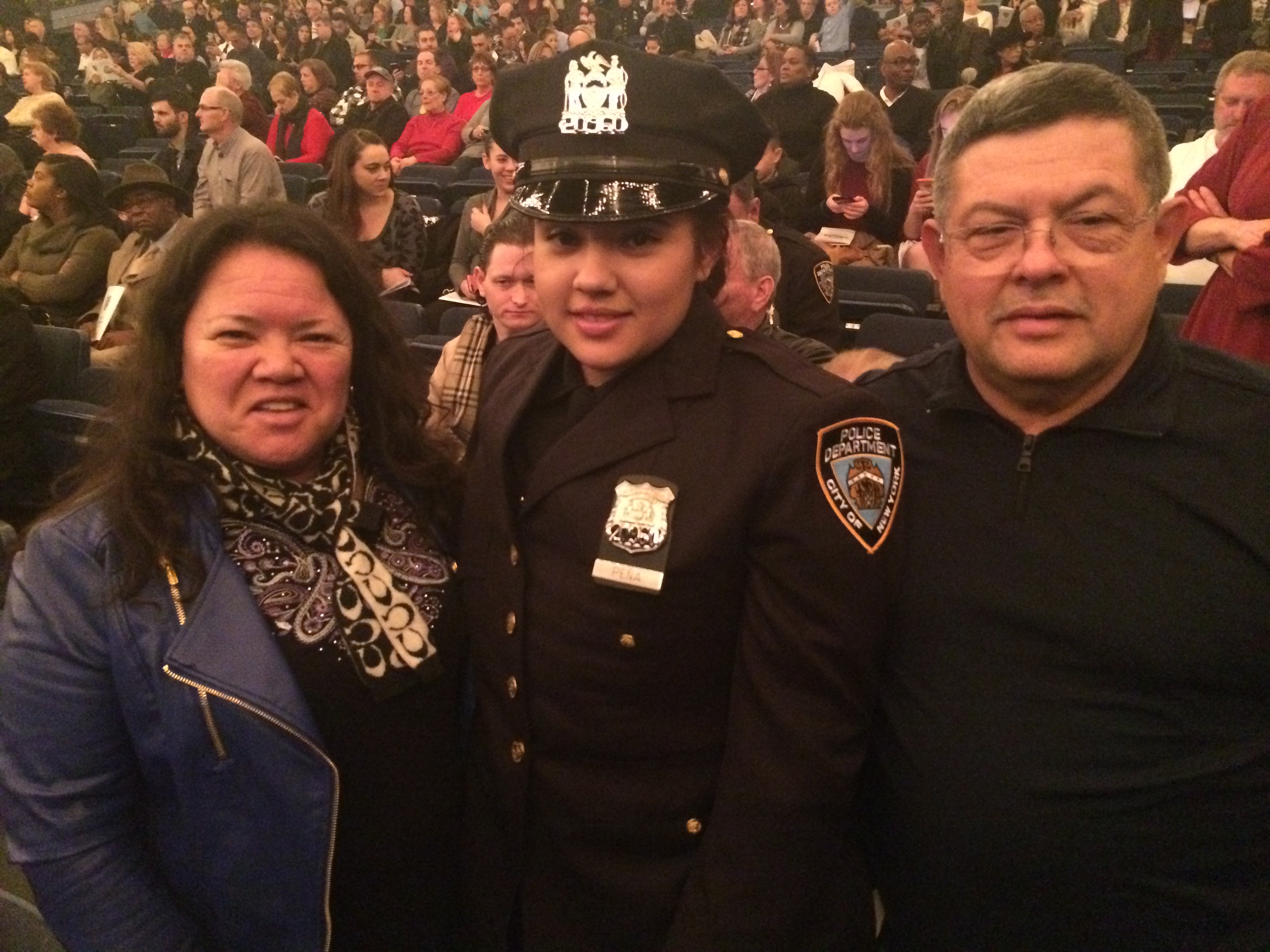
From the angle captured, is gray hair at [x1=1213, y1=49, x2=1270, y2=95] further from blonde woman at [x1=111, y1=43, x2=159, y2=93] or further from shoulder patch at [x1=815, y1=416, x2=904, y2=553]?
blonde woman at [x1=111, y1=43, x2=159, y2=93]

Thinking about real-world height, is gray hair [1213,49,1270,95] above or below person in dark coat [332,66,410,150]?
above

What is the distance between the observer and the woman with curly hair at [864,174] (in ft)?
17.2

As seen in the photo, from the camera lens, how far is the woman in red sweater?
890 cm

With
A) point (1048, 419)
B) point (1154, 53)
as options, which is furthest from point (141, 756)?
point (1154, 53)

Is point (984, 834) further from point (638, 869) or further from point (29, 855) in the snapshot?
point (29, 855)

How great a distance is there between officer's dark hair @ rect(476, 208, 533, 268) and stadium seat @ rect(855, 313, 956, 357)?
1.73m

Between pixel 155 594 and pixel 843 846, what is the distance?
42.1 inches

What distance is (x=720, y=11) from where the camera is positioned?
14359mm

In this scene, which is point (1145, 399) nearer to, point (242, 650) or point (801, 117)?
point (242, 650)

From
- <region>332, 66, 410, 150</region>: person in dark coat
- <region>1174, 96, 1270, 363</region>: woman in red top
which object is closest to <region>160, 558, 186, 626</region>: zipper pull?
<region>1174, 96, 1270, 363</region>: woman in red top

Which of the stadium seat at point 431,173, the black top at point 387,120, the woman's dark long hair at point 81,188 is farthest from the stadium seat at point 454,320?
the black top at point 387,120

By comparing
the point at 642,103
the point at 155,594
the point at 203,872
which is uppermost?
the point at 642,103

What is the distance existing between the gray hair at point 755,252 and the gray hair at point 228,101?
5050mm

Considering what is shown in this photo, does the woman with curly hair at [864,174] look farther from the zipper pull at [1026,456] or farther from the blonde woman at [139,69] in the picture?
the blonde woman at [139,69]
